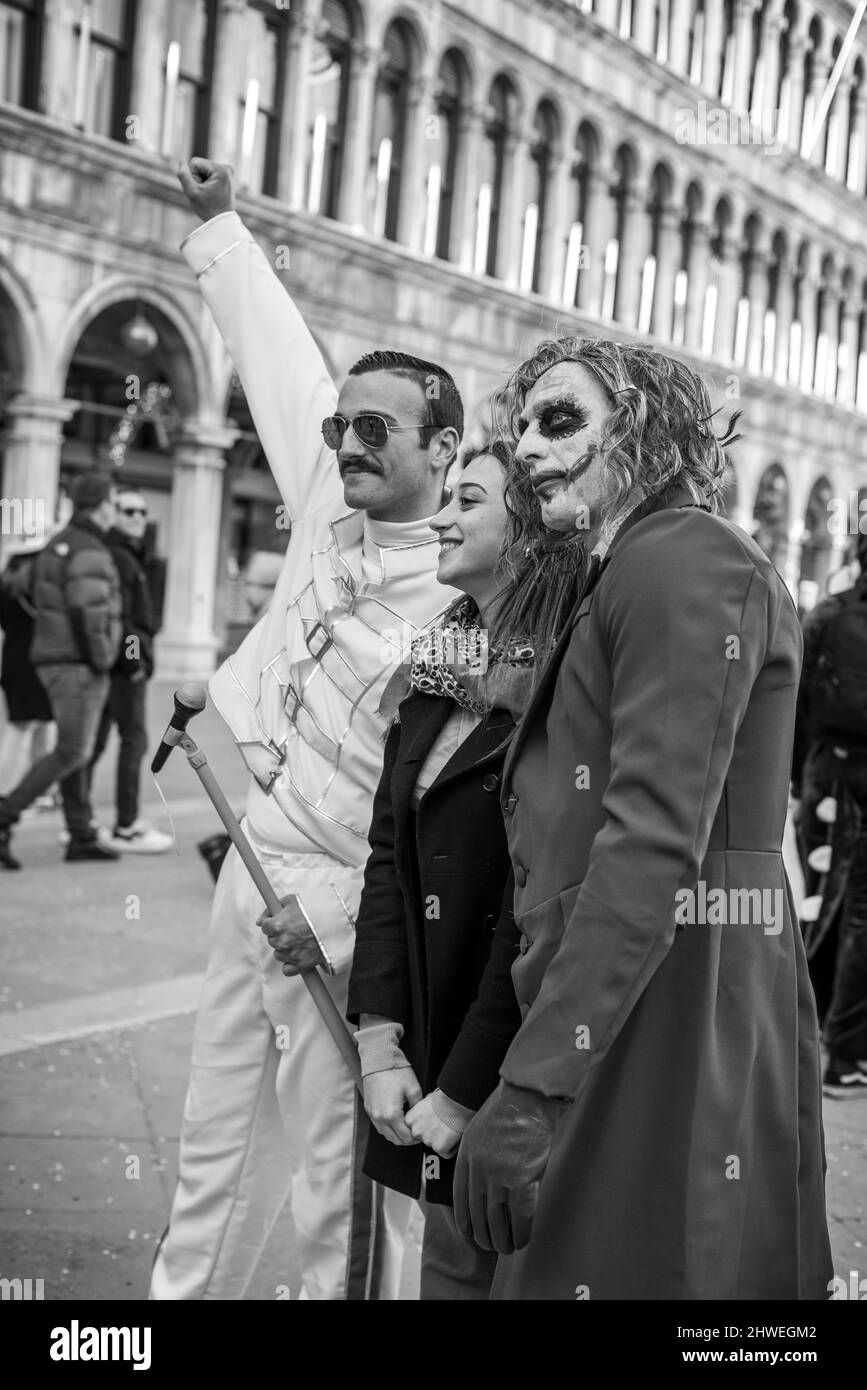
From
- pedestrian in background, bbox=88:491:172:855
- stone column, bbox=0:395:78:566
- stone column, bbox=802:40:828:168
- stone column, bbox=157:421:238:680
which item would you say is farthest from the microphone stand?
stone column, bbox=802:40:828:168

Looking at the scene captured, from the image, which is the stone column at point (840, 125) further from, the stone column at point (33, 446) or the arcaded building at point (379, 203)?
the stone column at point (33, 446)

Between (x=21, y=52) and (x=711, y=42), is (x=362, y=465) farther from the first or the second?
(x=711, y=42)

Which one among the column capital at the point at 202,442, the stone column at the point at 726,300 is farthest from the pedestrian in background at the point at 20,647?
the stone column at the point at 726,300

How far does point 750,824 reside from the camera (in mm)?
1788

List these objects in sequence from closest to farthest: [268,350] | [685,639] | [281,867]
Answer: [685,639] < [281,867] < [268,350]

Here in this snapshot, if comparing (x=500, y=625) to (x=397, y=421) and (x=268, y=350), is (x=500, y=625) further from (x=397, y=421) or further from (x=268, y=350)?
(x=268, y=350)

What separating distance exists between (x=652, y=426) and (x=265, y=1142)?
1496 millimetres

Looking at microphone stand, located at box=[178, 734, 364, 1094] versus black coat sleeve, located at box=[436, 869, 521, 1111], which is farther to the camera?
microphone stand, located at box=[178, 734, 364, 1094]

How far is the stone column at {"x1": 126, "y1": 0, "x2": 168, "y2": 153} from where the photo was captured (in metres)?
16.8

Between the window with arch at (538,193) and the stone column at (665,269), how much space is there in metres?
3.70

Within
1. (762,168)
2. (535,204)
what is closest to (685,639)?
(535,204)

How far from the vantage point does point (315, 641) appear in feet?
8.49

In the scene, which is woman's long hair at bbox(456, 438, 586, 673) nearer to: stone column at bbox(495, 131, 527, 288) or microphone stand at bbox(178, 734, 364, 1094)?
microphone stand at bbox(178, 734, 364, 1094)
